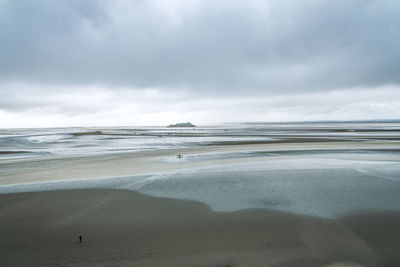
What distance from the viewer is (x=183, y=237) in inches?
235

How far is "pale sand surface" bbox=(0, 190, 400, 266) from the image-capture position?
5.02 metres

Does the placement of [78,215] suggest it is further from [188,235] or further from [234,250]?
[234,250]

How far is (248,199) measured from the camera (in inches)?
348

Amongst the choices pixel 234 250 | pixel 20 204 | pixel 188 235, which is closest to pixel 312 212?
pixel 234 250

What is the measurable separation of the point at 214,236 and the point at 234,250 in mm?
787

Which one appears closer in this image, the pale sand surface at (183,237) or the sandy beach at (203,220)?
the pale sand surface at (183,237)

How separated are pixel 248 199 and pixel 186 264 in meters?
4.50

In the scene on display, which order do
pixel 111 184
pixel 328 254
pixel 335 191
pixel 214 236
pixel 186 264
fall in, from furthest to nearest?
pixel 111 184 < pixel 335 191 < pixel 214 236 < pixel 328 254 < pixel 186 264

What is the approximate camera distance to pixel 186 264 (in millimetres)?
4855

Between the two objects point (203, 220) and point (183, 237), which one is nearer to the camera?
point (183, 237)

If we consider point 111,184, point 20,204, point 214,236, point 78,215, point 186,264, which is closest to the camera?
point 186,264

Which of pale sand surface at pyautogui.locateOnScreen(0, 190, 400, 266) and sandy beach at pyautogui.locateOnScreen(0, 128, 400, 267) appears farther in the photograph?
sandy beach at pyautogui.locateOnScreen(0, 128, 400, 267)

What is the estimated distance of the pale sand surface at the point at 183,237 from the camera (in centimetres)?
502

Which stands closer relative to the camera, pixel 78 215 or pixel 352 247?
pixel 352 247
